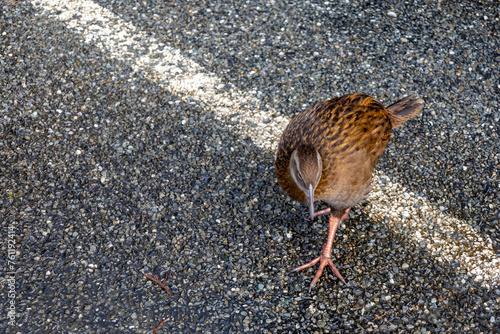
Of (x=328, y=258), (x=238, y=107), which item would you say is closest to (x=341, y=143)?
(x=328, y=258)

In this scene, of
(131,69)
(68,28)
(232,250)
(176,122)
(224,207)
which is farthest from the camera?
(68,28)

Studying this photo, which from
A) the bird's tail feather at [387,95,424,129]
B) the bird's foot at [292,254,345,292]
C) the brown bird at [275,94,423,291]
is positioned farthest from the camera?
the bird's tail feather at [387,95,424,129]

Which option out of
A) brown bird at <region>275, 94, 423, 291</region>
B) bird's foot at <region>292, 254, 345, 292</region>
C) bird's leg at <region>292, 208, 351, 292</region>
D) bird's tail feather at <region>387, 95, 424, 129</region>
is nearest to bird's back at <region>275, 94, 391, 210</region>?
brown bird at <region>275, 94, 423, 291</region>

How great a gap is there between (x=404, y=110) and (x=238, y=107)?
1417 millimetres

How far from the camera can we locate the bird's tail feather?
3.69 meters

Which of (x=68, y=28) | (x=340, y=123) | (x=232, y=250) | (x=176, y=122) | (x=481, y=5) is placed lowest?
(x=232, y=250)

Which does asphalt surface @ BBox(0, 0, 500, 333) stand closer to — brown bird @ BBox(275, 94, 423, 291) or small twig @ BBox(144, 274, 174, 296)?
small twig @ BBox(144, 274, 174, 296)

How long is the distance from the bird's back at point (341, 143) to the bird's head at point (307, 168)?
9cm

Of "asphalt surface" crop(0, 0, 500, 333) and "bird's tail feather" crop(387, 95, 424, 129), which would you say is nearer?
"asphalt surface" crop(0, 0, 500, 333)

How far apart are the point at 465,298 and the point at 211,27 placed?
3351mm

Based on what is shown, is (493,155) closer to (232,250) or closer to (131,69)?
(232,250)

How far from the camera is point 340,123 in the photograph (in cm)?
329

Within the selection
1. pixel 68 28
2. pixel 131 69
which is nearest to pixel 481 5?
pixel 131 69

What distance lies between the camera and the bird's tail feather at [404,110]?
369 centimetres
